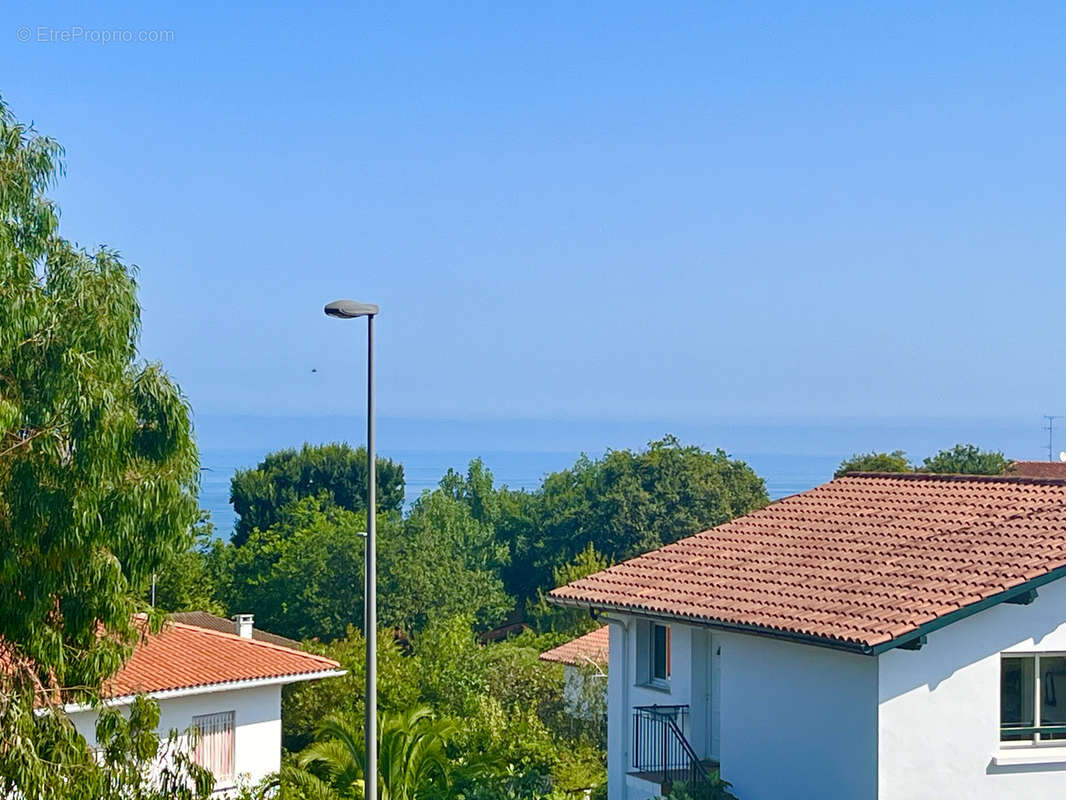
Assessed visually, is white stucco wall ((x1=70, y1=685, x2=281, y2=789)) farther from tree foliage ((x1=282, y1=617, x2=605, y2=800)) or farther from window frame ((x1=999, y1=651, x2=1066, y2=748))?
window frame ((x1=999, y1=651, x2=1066, y2=748))

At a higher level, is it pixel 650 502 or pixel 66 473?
pixel 66 473

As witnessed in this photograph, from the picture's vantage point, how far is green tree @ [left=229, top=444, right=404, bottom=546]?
8912 cm

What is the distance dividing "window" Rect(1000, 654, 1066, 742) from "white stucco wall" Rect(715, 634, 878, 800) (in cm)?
212

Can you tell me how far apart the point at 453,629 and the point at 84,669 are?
116 ft

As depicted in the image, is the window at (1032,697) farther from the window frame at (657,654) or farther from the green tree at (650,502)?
the green tree at (650,502)

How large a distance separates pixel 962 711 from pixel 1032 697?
48.6 inches

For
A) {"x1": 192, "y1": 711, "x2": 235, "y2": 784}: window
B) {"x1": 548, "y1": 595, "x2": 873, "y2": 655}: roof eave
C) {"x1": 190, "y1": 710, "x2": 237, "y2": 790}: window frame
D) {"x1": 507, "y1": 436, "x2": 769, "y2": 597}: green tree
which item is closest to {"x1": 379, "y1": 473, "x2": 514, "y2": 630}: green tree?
{"x1": 507, "y1": 436, "x2": 769, "y2": 597}: green tree

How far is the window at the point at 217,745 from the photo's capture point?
3125 cm

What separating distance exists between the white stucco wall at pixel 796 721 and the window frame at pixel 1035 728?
2.08m

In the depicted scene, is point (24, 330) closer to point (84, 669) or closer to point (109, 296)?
point (109, 296)

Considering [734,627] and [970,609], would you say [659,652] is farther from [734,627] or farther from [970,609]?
[970,609]

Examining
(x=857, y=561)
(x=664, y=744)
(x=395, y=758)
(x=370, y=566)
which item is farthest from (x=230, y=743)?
(x=857, y=561)

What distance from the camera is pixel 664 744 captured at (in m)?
22.4

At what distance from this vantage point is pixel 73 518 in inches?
573
